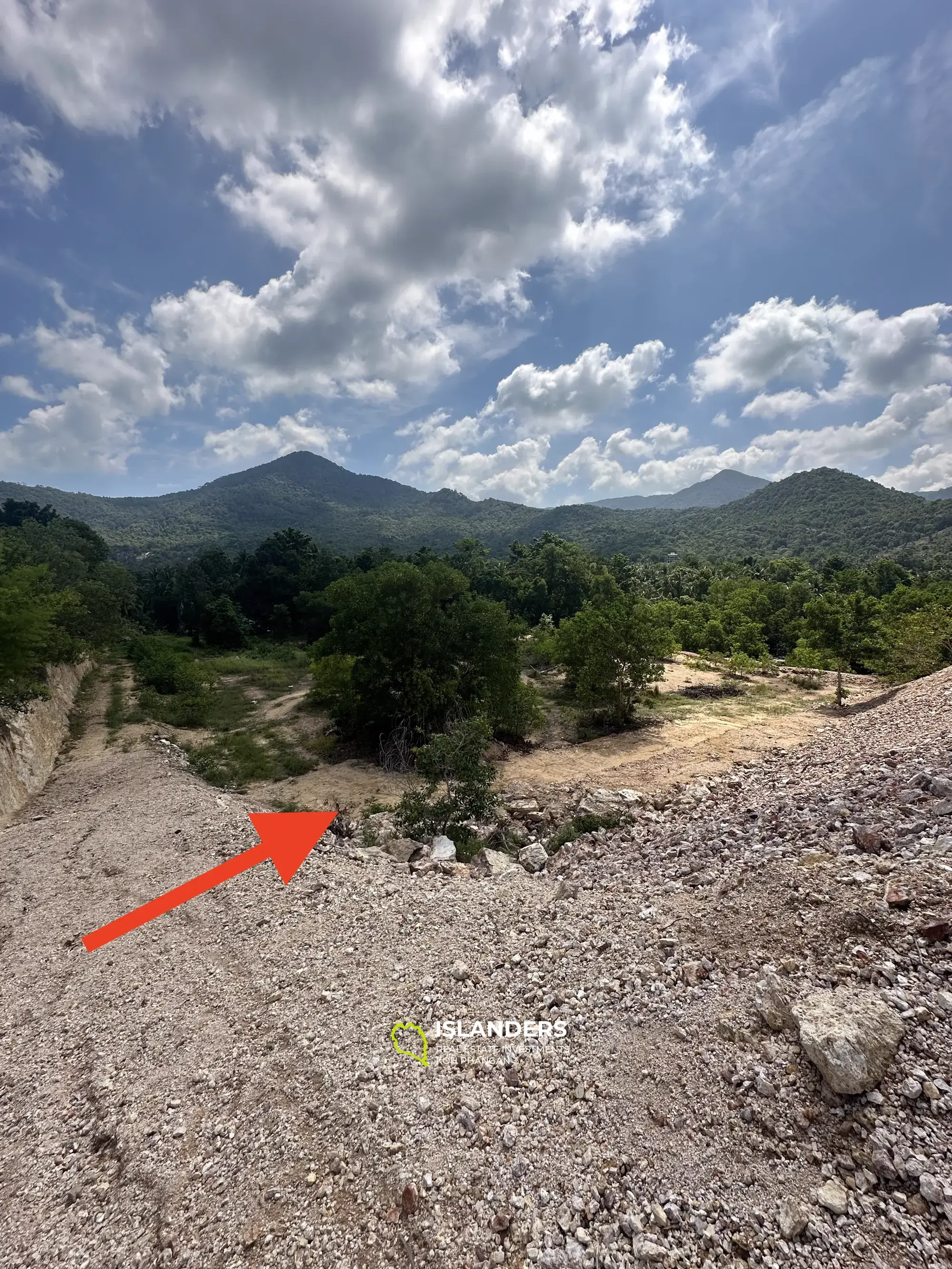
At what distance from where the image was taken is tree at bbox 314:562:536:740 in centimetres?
1593

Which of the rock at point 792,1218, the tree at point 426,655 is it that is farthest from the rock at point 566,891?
the tree at point 426,655

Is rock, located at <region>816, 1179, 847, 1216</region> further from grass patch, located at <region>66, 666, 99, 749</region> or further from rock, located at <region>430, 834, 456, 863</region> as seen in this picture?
grass patch, located at <region>66, 666, 99, 749</region>

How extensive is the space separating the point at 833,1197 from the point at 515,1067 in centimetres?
214

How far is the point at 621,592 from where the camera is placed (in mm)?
41594

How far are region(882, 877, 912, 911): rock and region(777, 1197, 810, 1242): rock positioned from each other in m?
2.24

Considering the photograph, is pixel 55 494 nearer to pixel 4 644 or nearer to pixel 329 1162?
pixel 4 644

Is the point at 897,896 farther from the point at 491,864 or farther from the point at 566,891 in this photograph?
the point at 491,864

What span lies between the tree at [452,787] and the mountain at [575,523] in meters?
73.5

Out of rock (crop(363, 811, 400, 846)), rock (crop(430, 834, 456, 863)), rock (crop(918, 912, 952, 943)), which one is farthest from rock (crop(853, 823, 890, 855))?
rock (crop(363, 811, 400, 846))

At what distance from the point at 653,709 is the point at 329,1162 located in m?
18.3

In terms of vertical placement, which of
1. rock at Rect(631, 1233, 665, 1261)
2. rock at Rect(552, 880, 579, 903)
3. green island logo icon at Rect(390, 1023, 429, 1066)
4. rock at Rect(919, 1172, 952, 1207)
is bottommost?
green island logo icon at Rect(390, 1023, 429, 1066)

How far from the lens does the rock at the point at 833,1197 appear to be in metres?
2.68

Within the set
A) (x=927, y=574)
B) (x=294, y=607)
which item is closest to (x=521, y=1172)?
(x=294, y=607)

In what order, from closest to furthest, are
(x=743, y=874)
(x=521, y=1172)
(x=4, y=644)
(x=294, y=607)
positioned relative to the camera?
(x=521, y=1172) < (x=743, y=874) < (x=4, y=644) < (x=294, y=607)
